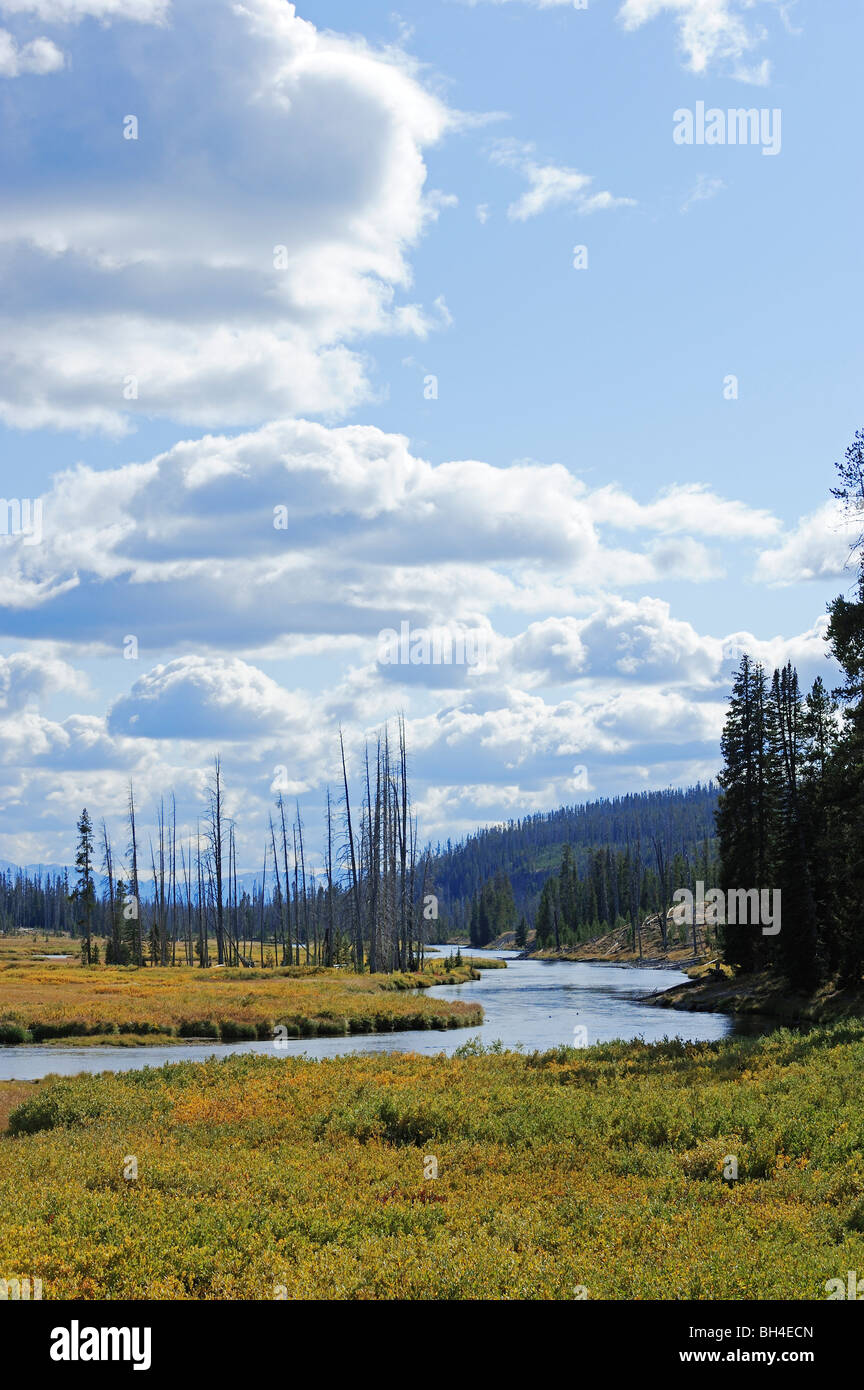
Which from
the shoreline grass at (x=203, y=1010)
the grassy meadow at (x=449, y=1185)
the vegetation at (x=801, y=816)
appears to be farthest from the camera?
the shoreline grass at (x=203, y=1010)

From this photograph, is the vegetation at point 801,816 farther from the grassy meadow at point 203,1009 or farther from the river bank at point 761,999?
the grassy meadow at point 203,1009

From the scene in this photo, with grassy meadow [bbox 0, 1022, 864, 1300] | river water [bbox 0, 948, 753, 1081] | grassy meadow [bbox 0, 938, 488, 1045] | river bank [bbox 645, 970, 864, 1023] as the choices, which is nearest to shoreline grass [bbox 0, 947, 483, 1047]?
grassy meadow [bbox 0, 938, 488, 1045]

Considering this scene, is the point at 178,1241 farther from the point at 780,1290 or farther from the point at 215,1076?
the point at 215,1076

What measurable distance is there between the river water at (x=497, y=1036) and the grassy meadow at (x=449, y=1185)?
36.2ft

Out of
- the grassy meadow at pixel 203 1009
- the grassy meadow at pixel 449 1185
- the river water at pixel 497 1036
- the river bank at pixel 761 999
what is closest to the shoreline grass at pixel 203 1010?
the grassy meadow at pixel 203 1009

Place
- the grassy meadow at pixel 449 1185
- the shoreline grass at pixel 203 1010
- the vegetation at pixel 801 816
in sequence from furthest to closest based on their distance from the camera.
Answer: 1. the shoreline grass at pixel 203 1010
2. the vegetation at pixel 801 816
3. the grassy meadow at pixel 449 1185

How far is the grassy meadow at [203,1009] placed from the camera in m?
43.8

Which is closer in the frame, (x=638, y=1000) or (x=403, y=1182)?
(x=403, y=1182)

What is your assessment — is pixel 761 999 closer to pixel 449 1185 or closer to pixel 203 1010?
pixel 203 1010

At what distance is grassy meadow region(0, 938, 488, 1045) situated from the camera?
144ft

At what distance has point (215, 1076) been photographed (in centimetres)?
2573

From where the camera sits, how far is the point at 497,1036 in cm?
4256
